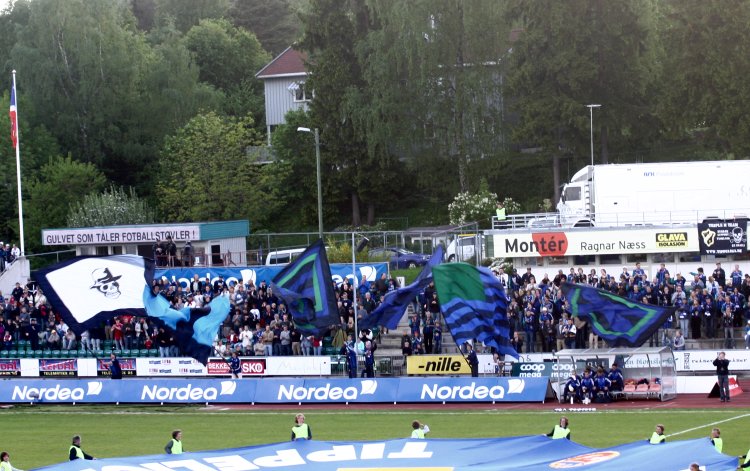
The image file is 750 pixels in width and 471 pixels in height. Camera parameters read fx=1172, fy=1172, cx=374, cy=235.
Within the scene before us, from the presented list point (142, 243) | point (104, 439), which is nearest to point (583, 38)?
point (142, 243)

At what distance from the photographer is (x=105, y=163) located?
79.7 metres

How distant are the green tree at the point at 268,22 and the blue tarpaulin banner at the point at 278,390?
6908 cm

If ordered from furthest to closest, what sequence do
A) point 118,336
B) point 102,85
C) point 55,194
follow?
point 102,85 → point 55,194 → point 118,336

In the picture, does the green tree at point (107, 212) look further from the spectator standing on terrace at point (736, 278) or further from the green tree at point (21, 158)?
the spectator standing on terrace at point (736, 278)

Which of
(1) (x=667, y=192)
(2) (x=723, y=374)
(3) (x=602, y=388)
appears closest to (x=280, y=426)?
(3) (x=602, y=388)

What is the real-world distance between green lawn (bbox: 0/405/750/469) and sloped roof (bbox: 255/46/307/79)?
46.0 meters

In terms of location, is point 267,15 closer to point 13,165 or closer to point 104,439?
point 13,165

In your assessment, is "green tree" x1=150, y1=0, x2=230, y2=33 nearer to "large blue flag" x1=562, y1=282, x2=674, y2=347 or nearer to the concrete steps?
the concrete steps

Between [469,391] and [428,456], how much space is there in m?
12.6

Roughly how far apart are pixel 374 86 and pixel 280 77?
17.4 metres

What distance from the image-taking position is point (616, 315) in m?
36.0

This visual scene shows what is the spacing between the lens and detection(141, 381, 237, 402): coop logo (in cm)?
4019

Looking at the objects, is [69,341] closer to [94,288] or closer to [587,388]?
[94,288]

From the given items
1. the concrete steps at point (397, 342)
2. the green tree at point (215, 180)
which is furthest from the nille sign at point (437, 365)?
the green tree at point (215, 180)
